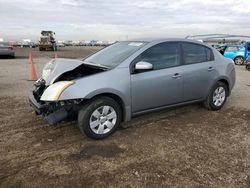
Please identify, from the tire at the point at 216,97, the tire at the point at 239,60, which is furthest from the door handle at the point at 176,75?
the tire at the point at 239,60

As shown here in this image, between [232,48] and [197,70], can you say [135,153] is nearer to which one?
[197,70]

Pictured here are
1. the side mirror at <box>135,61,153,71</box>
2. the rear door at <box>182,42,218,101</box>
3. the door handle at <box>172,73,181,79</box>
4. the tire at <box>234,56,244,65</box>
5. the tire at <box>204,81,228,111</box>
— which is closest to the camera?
the side mirror at <box>135,61,153,71</box>

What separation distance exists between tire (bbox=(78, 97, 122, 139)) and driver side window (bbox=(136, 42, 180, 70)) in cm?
100

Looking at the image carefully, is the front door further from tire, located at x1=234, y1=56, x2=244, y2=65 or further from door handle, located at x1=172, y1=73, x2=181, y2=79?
tire, located at x1=234, y1=56, x2=244, y2=65

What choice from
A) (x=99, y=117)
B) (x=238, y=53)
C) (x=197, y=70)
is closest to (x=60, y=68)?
(x=99, y=117)

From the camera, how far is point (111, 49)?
5879 mm

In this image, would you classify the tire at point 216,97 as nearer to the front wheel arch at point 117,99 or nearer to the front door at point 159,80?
the front door at point 159,80

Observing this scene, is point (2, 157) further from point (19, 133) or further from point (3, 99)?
point (3, 99)

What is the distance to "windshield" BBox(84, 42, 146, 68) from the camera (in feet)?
16.9

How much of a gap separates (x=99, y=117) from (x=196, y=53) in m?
2.72

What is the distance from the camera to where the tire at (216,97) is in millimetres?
6355

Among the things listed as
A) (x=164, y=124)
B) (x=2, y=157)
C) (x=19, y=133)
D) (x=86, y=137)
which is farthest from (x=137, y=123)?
(x=2, y=157)

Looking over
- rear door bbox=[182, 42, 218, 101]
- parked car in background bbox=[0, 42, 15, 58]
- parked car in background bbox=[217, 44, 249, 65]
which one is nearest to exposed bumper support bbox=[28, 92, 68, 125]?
rear door bbox=[182, 42, 218, 101]

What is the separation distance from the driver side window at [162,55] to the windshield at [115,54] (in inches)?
8.2
